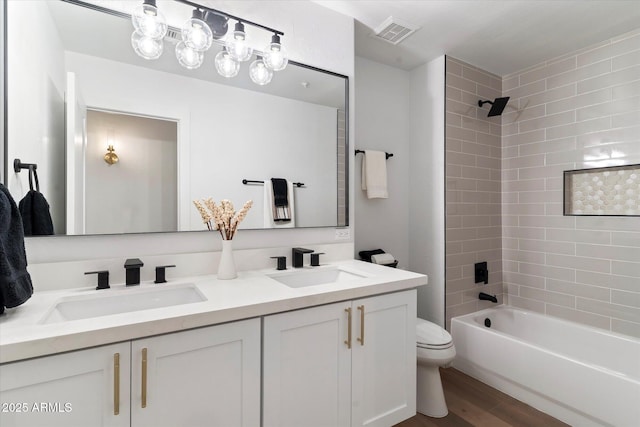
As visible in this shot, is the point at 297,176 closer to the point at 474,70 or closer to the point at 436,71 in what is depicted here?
the point at 436,71

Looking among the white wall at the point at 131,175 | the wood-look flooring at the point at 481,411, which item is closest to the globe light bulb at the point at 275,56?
the white wall at the point at 131,175

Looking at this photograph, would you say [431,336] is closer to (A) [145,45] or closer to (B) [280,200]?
(B) [280,200]

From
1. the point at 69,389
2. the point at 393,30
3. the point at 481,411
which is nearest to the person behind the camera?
the point at 69,389

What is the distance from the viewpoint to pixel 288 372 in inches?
49.0

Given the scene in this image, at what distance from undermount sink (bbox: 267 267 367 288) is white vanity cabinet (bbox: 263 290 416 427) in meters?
0.28

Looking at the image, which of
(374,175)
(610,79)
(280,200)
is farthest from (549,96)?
(280,200)

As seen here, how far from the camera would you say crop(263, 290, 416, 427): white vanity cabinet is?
122 centimetres

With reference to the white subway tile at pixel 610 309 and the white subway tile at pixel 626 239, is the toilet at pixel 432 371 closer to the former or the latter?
the white subway tile at pixel 610 309

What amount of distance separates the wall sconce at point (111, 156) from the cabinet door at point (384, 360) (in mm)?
1297

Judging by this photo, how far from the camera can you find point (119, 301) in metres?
1.27

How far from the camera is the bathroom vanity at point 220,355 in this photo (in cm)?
87

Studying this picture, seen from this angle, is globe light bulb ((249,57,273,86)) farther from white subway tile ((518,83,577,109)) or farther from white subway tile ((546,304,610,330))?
white subway tile ((546,304,610,330))

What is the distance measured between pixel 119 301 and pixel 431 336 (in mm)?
1759

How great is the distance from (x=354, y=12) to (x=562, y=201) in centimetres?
218
